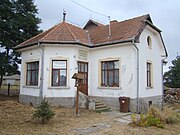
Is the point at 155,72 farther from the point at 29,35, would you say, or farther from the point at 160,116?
the point at 29,35

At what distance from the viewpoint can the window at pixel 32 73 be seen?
1670 centimetres

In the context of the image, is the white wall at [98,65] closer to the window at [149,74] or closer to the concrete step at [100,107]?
the window at [149,74]

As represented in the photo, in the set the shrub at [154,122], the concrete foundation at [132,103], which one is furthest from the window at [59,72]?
the shrub at [154,122]

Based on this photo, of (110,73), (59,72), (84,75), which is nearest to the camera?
(59,72)

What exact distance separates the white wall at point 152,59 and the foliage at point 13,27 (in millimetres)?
13126

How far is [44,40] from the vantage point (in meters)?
15.4

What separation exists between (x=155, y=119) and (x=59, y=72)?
8090 mm

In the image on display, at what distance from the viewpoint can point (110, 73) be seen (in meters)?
16.1

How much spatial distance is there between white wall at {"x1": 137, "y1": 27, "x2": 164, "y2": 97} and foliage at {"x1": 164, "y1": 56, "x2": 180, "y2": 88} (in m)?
17.4

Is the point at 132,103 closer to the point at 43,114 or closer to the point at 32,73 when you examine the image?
the point at 43,114

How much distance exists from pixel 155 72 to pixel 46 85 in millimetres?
9404

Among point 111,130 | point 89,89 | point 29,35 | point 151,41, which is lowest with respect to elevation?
point 111,130

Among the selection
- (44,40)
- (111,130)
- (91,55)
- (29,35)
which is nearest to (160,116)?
(111,130)

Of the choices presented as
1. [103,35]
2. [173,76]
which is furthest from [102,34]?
[173,76]
